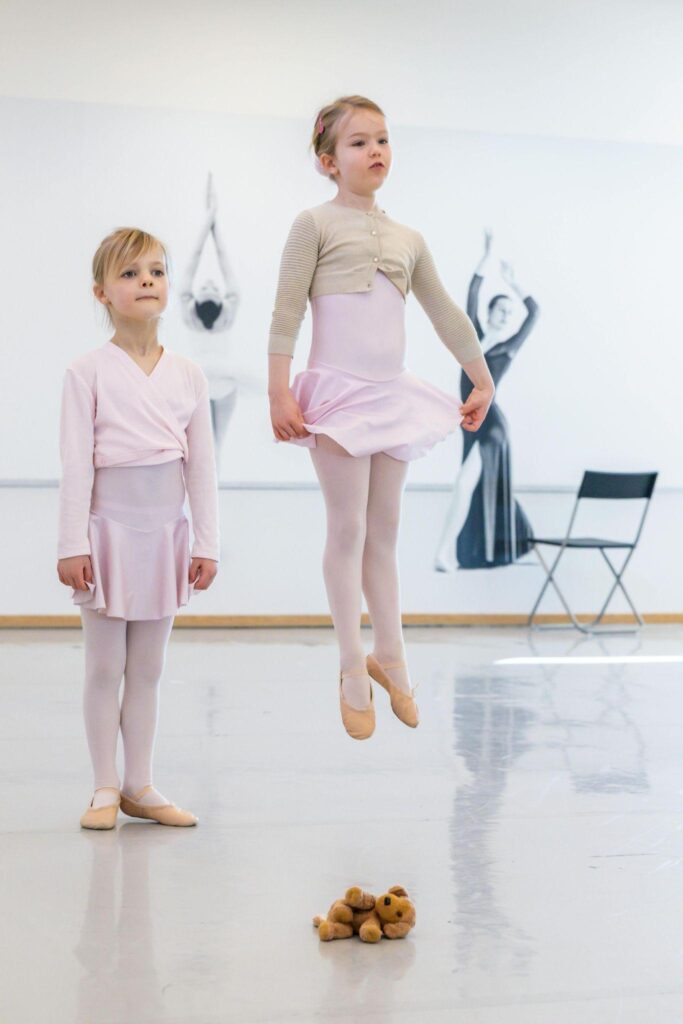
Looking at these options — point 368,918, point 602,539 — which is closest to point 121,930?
point 368,918

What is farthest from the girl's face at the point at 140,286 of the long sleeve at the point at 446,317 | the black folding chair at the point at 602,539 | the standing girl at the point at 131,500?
the black folding chair at the point at 602,539

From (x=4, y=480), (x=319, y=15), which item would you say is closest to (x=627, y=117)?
(x=319, y=15)

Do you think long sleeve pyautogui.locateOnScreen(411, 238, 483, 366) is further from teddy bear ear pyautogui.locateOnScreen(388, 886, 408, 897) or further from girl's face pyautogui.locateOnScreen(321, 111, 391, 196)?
teddy bear ear pyautogui.locateOnScreen(388, 886, 408, 897)

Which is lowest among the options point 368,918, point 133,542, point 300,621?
point 300,621

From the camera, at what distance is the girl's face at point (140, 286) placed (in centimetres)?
260

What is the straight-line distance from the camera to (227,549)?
6250 mm

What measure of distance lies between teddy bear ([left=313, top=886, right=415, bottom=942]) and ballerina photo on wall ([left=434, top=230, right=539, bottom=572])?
4.40 meters

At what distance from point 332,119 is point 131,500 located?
0.92 m

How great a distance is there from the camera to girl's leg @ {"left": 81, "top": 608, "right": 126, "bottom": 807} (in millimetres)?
2791

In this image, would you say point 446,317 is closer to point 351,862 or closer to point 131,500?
point 131,500

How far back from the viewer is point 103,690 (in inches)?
111

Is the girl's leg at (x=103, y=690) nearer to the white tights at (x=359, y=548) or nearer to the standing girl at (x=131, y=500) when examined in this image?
the standing girl at (x=131, y=500)

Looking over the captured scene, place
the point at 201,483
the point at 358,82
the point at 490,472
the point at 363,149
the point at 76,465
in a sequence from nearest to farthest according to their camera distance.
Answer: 1. the point at 363,149
2. the point at 76,465
3. the point at 201,483
4. the point at 358,82
5. the point at 490,472

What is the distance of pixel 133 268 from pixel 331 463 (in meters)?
0.68
